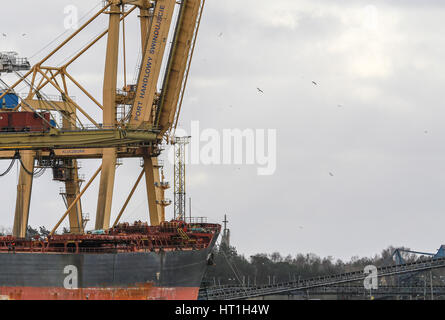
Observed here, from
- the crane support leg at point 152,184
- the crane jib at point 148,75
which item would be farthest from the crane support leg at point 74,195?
the crane jib at point 148,75

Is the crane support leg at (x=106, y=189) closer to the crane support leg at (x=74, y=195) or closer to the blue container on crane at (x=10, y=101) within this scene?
the blue container on crane at (x=10, y=101)

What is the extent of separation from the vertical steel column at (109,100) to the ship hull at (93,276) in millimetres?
2971

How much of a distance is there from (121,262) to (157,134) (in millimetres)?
8751

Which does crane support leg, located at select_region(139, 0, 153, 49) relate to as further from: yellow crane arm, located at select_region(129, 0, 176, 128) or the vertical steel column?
yellow crane arm, located at select_region(129, 0, 176, 128)

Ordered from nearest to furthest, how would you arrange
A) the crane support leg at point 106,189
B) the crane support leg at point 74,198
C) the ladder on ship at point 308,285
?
1. the crane support leg at point 106,189
2. the crane support leg at point 74,198
3. the ladder on ship at point 308,285

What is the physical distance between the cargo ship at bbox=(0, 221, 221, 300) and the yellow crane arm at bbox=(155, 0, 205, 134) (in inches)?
294

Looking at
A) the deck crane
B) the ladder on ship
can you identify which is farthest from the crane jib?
the ladder on ship

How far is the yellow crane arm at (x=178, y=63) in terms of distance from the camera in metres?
63.6

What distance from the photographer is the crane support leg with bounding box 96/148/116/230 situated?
63.9 metres

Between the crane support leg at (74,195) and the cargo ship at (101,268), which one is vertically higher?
the crane support leg at (74,195)
